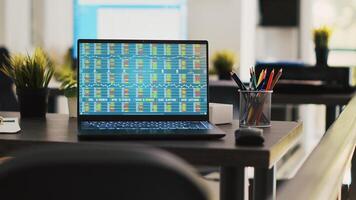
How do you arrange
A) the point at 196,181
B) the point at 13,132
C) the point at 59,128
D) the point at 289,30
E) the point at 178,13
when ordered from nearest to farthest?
the point at 196,181
the point at 13,132
the point at 59,128
the point at 178,13
the point at 289,30

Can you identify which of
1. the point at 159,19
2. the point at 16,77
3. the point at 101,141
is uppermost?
the point at 159,19

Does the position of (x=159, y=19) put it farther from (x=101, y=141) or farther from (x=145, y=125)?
(x=101, y=141)

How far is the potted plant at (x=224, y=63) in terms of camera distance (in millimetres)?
3725

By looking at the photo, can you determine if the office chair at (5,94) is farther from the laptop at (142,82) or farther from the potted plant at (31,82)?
the laptop at (142,82)

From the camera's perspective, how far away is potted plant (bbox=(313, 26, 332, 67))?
349 centimetres

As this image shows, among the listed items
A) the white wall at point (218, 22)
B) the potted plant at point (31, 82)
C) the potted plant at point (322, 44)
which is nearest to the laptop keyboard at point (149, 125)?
the potted plant at point (31, 82)

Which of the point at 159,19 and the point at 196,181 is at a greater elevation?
the point at 159,19

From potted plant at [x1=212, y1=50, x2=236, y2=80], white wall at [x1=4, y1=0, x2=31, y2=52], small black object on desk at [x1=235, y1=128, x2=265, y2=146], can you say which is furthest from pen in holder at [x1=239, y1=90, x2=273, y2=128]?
white wall at [x1=4, y1=0, x2=31, y2=52]

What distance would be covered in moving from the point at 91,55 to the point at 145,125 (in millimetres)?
261

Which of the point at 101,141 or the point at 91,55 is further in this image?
the point at 91,55

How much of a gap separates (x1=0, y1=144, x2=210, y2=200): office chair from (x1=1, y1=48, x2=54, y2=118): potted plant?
1345mm

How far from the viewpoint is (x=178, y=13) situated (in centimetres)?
322

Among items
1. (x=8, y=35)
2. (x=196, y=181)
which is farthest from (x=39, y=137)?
(x=8, y=35)

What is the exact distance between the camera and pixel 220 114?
1822 millimetres
